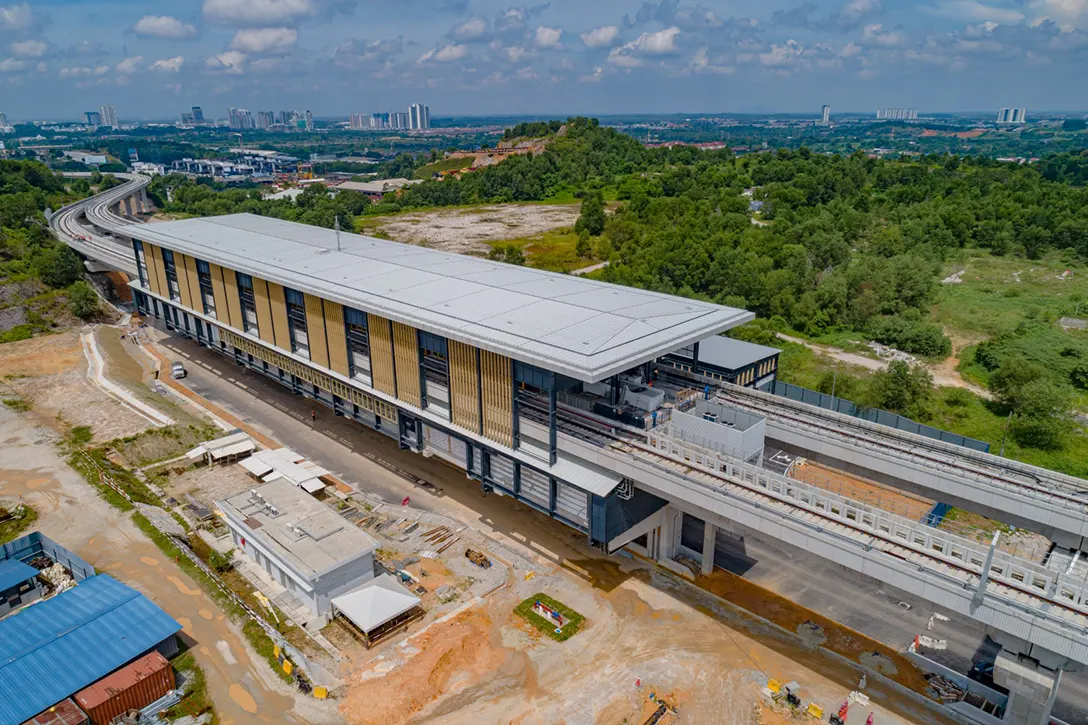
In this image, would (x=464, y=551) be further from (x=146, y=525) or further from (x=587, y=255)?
(x=587, y=255)

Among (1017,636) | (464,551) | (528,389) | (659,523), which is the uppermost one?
(528,389)

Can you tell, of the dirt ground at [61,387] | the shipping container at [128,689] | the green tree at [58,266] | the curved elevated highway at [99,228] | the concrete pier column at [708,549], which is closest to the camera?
the shipping container at [128,689]

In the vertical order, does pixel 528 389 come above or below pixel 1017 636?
above

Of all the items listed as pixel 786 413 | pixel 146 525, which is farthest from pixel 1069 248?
pixel 146 525

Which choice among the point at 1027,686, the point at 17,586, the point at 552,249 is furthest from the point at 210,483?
the point at 552,249

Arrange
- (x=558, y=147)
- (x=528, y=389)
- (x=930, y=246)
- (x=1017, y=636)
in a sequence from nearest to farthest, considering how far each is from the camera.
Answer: (x=1017, y=636)
(x=528, y=389)
(x=930, y=246)
(x=558, y=147)

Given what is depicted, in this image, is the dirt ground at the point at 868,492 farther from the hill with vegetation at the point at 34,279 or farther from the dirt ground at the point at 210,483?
the hill with vegetation at the point at 34,279

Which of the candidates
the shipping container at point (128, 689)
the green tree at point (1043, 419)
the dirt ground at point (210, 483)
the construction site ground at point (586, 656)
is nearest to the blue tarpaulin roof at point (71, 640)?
the shipping container at point (128, 689)
